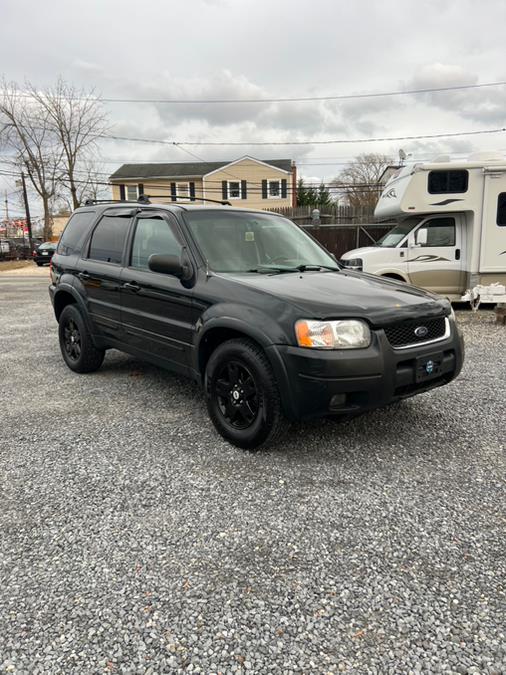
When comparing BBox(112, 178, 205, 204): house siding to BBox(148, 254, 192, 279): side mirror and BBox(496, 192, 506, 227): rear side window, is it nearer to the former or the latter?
BBox(496, 192, 506, 227): rear side window

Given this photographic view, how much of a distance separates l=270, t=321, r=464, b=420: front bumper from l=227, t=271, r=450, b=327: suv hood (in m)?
0.21

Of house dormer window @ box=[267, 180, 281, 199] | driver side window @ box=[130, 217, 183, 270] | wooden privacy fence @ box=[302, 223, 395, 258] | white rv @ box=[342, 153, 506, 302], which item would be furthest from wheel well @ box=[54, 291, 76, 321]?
house dormer window @ box=[267, 180, 281, 199]

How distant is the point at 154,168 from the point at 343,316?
1630 inches

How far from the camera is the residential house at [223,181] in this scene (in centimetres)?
3709

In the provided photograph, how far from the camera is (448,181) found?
940 cm

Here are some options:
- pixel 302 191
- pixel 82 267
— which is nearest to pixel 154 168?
pixel 302 191

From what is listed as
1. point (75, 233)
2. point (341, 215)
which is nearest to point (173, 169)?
point (341, 215)

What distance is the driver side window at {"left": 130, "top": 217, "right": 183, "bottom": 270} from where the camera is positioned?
409 cm

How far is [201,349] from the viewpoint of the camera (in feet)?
12.2

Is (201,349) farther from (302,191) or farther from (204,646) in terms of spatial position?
(302,191)

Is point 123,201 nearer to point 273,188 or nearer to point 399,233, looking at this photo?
point 399,233

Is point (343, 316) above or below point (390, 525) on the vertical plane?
above

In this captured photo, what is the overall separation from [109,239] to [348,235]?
11503mm

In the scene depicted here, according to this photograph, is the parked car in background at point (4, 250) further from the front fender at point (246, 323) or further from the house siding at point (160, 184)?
the front fender at point (246, 323)
